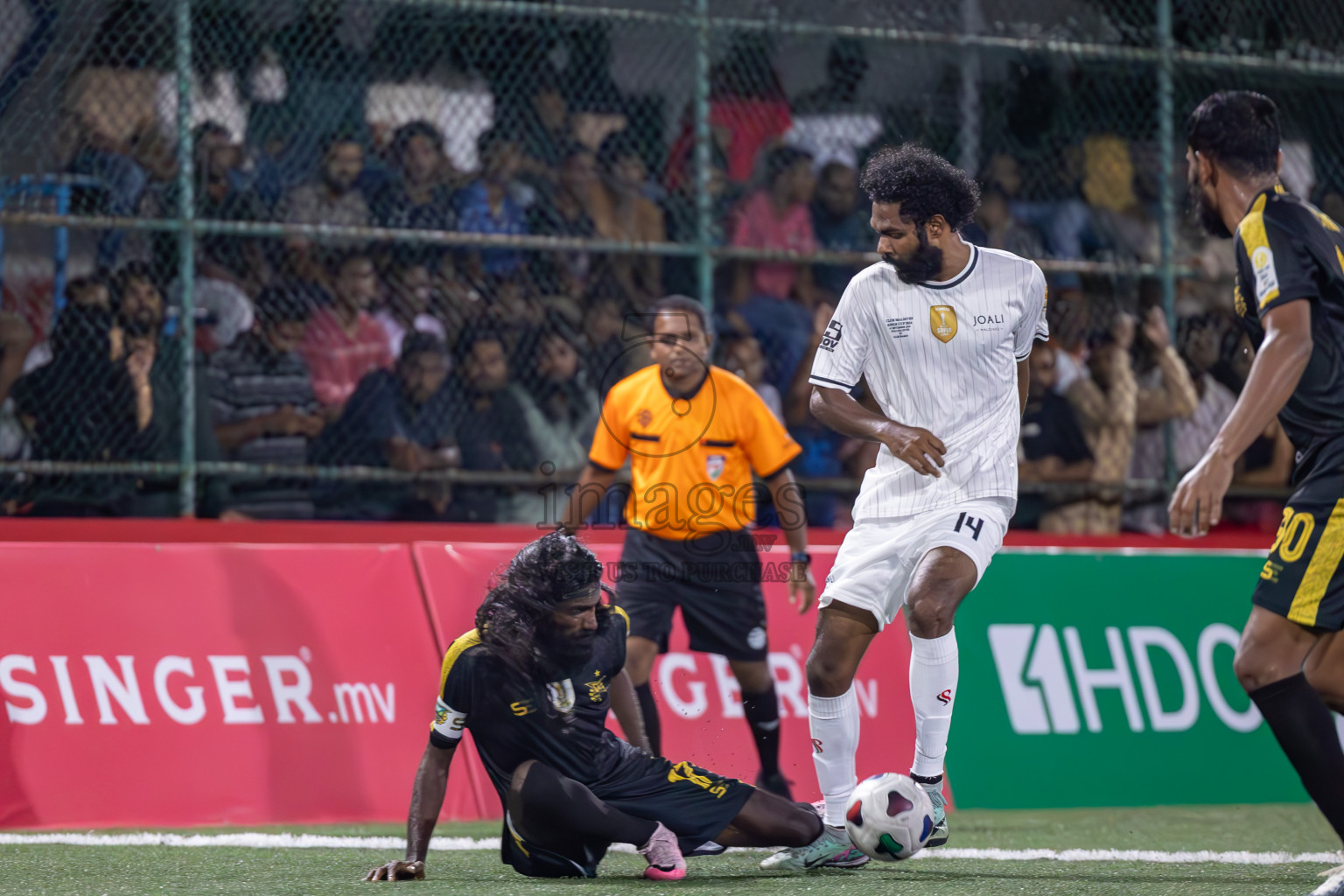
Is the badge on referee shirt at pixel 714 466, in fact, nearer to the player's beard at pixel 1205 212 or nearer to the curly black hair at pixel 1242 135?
the player's beard at pixel 1205 212

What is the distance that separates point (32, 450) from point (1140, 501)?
6031 millimetres

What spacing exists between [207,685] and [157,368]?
1.94m

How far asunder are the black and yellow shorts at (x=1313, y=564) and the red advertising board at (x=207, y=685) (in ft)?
12.7

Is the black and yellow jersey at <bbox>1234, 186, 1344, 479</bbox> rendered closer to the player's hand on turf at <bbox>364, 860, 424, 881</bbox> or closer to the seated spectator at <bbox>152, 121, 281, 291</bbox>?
the player's hand on turf at <bbox>364, 860, 424, 881</bbox>

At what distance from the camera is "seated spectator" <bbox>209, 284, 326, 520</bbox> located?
8.25 m

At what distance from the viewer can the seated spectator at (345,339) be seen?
8547 mm

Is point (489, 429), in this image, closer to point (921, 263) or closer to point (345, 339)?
A: point (345, 339)

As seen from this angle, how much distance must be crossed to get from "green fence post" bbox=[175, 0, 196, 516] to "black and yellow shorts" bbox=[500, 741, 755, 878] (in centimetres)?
357

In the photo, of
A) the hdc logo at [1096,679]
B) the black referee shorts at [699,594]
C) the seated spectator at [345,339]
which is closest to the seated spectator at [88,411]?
the seated spectator at [345,339]

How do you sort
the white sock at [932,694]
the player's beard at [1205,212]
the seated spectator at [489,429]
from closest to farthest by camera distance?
the player's beard at [1205,212] < the white sock at [932,694] < the seated spectator at [489,429]

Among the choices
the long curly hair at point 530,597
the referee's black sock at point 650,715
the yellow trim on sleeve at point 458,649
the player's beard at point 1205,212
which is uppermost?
the player's beard at point 1205,212

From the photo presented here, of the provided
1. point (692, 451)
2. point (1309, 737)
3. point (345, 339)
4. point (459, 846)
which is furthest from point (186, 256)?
point (1309, 737)

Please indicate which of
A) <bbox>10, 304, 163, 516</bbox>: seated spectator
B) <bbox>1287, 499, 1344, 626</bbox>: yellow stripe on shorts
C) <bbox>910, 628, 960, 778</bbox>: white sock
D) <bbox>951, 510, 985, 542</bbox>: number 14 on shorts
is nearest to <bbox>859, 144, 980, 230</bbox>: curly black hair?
<bbox>951, 510, 985, 542</bbox>: number 14 on shorts

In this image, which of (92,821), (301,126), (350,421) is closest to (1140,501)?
(350,421)
